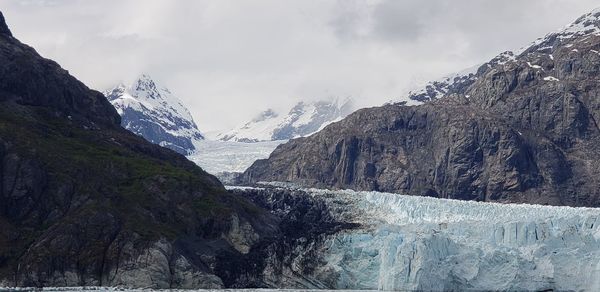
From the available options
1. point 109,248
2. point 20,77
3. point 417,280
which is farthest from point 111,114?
point 417,280

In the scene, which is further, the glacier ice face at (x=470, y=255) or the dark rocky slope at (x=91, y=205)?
the glacier ice face at (x=470, y=255)

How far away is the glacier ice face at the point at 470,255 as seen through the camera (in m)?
141

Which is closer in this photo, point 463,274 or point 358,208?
point 463,274

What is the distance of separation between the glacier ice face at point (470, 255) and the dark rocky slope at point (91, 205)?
14.3 m

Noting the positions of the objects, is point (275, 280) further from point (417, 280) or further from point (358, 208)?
point (358, 208)

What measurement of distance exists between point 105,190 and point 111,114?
42.7m

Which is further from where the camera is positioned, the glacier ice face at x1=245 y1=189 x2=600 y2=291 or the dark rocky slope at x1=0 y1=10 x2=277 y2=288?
the glacier ice face at x1=245 y1=189 x2=600 y2=291

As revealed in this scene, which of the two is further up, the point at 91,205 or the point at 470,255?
the point at 91,205

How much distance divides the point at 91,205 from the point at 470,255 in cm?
4729

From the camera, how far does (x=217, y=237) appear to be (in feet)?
497

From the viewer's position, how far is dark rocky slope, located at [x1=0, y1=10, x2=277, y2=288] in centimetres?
13512

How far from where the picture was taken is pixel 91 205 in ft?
474

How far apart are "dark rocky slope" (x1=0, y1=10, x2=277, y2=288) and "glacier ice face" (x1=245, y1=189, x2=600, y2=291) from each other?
47.0 feet

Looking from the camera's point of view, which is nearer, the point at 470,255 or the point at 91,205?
the point at 470,255
